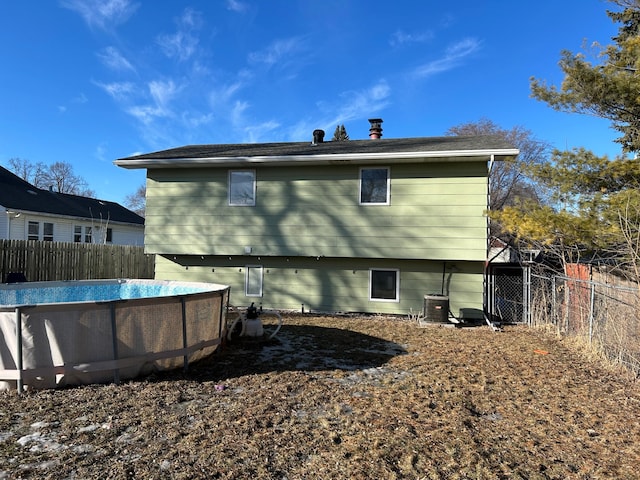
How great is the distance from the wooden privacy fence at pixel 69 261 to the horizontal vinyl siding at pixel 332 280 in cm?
363

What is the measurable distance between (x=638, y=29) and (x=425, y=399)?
15.0 metres

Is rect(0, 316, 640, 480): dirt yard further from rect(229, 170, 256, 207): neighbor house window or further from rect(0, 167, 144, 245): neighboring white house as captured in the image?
rect(0, 167, 144, 245): neighboring white house

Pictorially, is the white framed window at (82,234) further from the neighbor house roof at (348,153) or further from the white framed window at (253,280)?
the white framed window at (253,280)

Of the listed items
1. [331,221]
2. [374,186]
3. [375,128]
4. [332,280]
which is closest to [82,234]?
[375,128]

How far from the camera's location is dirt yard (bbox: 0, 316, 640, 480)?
9.02 feet

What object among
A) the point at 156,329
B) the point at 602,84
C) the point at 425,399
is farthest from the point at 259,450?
the point at 602,84

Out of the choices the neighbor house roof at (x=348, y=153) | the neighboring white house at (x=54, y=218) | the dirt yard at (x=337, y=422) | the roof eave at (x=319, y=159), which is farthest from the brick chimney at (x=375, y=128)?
the neighboring white house at (x=54, y=218)

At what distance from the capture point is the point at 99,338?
4.35m

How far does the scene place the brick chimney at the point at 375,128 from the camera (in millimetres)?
13594

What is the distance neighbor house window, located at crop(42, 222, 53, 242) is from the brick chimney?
17617 millimetres

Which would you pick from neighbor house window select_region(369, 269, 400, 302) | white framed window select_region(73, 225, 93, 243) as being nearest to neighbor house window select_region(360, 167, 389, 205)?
neighbor house window select_region(369, 269, 400, 302)

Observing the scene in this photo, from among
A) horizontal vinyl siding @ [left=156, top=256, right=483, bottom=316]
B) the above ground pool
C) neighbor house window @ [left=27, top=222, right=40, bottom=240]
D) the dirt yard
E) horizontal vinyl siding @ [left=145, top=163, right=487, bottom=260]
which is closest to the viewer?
the dirt yard

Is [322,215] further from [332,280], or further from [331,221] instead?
[332,280]

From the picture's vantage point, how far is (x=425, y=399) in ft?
13.7
